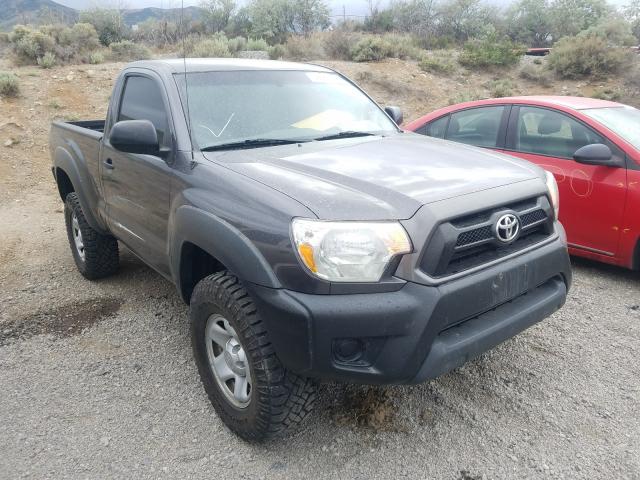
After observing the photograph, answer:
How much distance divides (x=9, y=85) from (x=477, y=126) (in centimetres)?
994

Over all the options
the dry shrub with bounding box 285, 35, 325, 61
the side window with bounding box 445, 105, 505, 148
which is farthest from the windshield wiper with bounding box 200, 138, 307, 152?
the dry shrub with bounding box 285, 35, 325, 61

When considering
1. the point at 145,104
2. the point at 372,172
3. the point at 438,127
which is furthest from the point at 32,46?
the point at 372,172

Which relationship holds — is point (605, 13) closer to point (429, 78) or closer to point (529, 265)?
point (429, 78)

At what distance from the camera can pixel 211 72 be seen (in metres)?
3.45

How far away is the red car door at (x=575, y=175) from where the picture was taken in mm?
4340

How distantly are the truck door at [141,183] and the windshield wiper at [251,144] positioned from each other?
0.84 feet

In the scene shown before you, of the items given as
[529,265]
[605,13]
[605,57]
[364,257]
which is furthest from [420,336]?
[605,13]

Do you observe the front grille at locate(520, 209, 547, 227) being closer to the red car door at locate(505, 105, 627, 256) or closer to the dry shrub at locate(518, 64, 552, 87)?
the red car door at locate(505, 105, 627, 256)

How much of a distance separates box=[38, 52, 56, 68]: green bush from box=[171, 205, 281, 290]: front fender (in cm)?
1268

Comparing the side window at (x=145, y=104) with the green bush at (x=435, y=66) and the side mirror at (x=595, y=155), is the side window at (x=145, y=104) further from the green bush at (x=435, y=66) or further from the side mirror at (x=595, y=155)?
the green bush at (x=435, y=66)

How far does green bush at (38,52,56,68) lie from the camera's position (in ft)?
43.8

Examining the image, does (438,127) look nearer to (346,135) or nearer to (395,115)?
(395,115)

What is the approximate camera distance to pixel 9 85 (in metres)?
11.1

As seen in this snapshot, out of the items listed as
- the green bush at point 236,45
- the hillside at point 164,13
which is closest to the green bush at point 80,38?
the hillside at point 164,13
